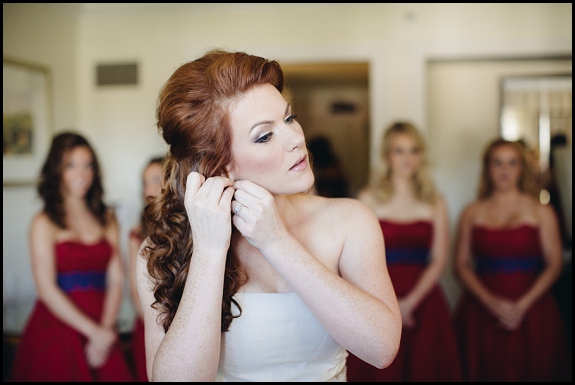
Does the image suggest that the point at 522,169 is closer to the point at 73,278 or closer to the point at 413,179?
the point at 413,179

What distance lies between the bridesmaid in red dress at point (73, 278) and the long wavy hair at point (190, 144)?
4.48ft

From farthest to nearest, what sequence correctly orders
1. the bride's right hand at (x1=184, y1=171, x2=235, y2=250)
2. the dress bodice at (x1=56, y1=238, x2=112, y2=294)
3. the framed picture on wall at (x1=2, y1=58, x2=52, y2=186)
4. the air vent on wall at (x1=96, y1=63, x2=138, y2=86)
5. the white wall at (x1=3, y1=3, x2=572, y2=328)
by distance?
the air vent on wall at (x1=96, y1=63, x2=138, y2=86) → the white wall at (x1=3, y1=3, x2=572, y2=328) → the framed picture on wall at (x1=2, y1=58, x2=52, y2=186) → the dress bodice at (x1=56, y1=238, x2=112, y2=294) → the bride's right hand at (x1=184, y1=171, x2=235, y2=250)

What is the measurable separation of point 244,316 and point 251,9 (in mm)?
3198

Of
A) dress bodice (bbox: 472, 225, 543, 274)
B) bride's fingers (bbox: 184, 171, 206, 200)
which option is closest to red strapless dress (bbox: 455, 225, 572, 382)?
dress bodice (bbox: 472, 225, 543, 274)

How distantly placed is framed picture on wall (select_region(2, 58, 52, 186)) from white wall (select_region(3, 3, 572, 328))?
132 millimetres

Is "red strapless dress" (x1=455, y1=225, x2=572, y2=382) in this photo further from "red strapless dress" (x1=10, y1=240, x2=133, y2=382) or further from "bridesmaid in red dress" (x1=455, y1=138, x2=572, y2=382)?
"red strapless dress" (x1=10, y1=240, x2=133, y2=382)

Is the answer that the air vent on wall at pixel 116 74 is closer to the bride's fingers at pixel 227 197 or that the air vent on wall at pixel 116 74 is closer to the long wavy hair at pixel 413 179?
the long wavy hair at pixel 413 179

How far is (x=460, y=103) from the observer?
407 cm

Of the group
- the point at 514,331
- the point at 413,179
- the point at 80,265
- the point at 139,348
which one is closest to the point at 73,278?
the point at 80,265

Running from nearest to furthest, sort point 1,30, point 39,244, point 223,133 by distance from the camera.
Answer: point 223,133, point 39,244, point 1,30

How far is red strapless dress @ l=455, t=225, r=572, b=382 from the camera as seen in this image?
2742 millimetres

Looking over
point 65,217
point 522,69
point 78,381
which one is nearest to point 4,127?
point 65,217

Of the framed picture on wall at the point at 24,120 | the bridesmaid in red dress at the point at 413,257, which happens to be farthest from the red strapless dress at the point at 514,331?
the framed picture on wall at the point at 24,120

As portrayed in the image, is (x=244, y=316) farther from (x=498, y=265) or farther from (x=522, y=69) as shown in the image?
(x=522, y=69)
